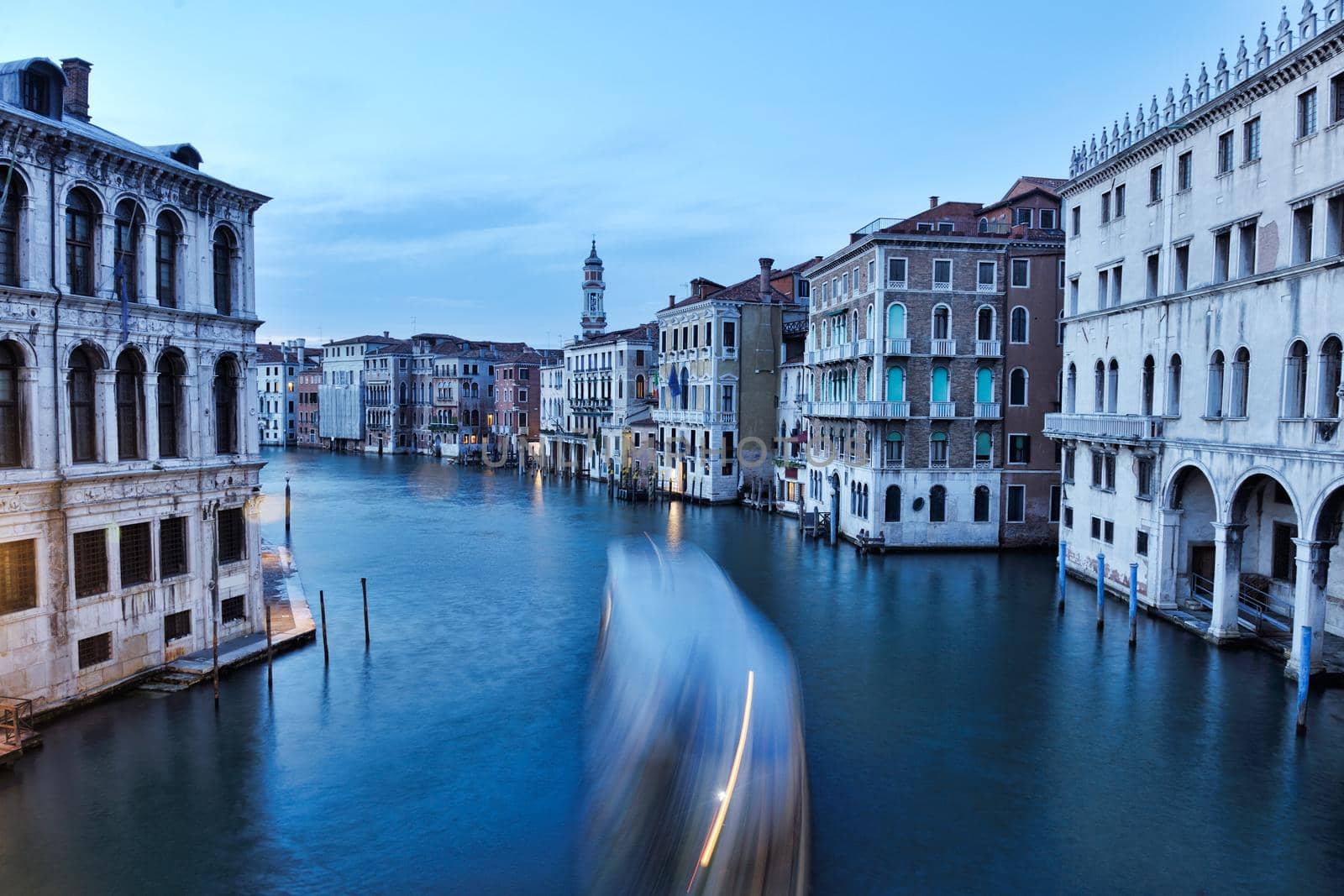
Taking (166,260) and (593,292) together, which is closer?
(166,260)

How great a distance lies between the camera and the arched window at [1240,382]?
20.6 meters

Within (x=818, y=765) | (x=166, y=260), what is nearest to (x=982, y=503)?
(x=818, y=765)

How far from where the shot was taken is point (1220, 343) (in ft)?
70.0

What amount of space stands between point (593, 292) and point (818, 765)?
8344 cm

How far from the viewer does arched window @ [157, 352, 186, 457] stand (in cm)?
1850

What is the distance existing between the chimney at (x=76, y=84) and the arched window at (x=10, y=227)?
18.2 feet

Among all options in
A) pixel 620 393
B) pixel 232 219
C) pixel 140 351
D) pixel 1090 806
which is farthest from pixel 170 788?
pixel 620 393

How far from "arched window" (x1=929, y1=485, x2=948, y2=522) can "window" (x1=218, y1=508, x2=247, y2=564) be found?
2401cm

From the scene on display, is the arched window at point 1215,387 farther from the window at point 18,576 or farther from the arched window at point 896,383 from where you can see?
the window at point 18,576

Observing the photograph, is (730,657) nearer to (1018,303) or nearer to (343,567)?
(343,567)

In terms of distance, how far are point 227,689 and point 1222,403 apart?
875 inches

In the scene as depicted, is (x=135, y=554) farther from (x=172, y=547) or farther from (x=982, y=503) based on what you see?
(x=982, y=503)

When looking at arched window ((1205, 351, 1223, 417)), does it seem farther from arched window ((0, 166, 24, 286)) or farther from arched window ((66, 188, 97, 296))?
arched window ((0, 166, 24, 286))

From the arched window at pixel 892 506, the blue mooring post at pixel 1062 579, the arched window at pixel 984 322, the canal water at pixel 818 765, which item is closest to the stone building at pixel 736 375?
the arched window at pixel 892 506
